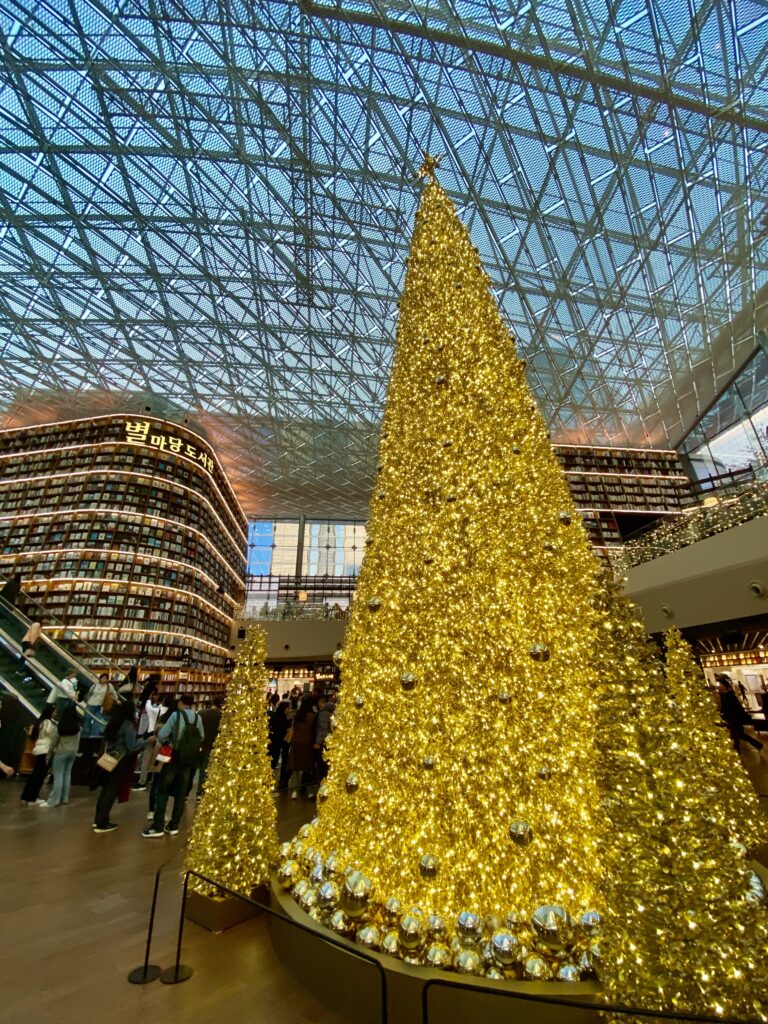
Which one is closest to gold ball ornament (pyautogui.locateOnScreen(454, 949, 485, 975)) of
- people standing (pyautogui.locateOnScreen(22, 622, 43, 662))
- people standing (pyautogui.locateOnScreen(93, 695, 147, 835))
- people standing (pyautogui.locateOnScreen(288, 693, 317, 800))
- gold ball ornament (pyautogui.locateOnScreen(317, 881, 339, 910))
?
gold ball ornament (pyautogui.locateOnScreen(317, 881, 339, 910))

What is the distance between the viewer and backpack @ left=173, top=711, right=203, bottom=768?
14.9 feet

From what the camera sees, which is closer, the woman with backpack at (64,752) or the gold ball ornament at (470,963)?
the gold ball ornament at (470,963)

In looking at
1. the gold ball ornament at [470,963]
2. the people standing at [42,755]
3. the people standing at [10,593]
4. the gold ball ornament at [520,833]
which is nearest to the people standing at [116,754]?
the people standing at [42,755]

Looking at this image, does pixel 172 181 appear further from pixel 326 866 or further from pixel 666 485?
pixel 666 485

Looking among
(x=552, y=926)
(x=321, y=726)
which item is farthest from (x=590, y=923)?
(x=321, y=726)

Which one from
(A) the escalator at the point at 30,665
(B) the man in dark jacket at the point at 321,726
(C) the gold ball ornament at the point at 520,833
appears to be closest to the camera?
(C) the gold ball ornament at the point at 520,833

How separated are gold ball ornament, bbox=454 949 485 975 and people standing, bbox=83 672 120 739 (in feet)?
23.2

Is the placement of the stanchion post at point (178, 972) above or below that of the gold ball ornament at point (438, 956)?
below

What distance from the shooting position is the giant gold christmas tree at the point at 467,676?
78.7 inches

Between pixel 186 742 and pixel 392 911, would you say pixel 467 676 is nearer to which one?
pixel 392 911

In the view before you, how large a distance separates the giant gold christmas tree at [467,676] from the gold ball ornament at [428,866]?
11mm

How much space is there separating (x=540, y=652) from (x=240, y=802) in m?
2.25

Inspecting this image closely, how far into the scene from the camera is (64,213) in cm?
1499

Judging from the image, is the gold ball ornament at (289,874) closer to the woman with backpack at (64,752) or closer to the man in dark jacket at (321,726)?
the man in dark jacket at (321,726)
